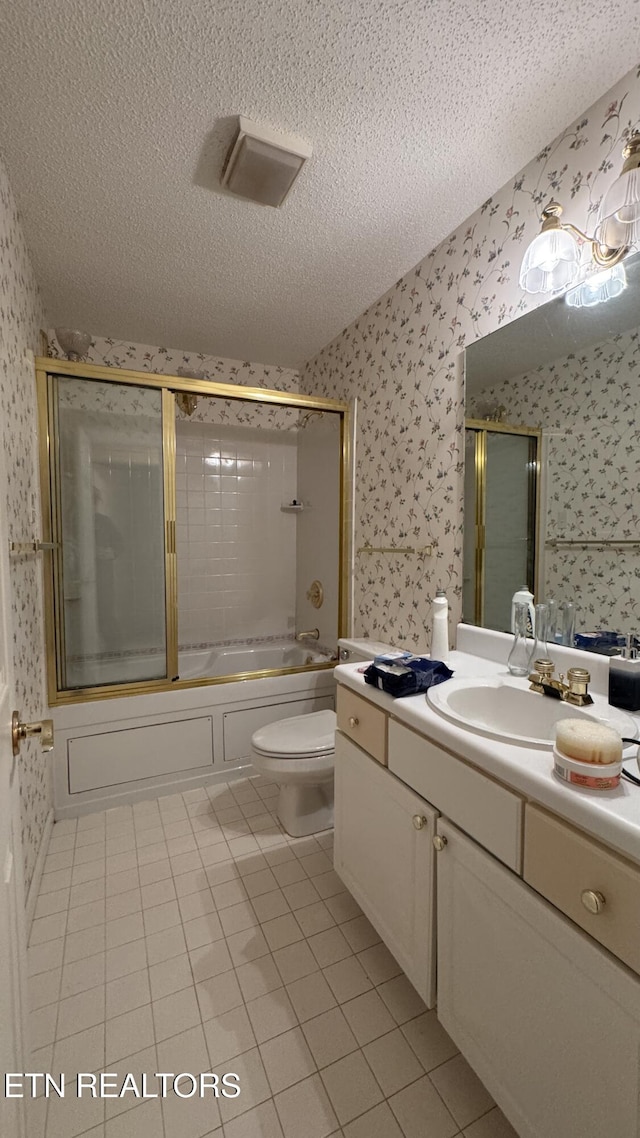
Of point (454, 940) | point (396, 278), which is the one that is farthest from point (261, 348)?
point (454, 940)

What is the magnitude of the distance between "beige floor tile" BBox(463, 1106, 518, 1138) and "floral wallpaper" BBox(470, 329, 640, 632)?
1.11 m

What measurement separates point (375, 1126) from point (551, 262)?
83.7 inches

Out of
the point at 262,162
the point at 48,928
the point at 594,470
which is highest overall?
the point at 262,162

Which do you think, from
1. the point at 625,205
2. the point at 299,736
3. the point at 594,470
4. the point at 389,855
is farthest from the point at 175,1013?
the point at 625,205

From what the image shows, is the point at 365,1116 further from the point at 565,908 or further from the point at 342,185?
the point at 342,185

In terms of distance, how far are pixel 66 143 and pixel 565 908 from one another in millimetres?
2206

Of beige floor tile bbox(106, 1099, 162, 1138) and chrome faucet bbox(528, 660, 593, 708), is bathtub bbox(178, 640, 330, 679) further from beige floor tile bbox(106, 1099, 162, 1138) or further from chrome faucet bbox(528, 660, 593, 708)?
beige floor tile bbox(106, 1099, 162, 1138)

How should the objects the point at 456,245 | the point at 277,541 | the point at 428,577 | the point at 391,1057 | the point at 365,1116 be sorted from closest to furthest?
1. the point at 365,1116
2. the point at 391,1057
3. the point at 456,245
4. the point at 428,577
5. the point at 277,541

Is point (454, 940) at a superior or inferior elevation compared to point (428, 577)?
inferior

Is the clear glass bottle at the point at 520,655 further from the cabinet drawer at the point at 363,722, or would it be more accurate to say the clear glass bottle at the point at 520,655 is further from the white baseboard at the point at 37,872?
the white baseboard at the point at 37,872

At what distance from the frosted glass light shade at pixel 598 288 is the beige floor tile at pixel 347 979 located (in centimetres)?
196

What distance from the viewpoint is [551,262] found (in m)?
1.25

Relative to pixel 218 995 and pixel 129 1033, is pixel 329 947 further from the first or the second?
pixel 129 1033

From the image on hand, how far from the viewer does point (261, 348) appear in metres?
2.76
